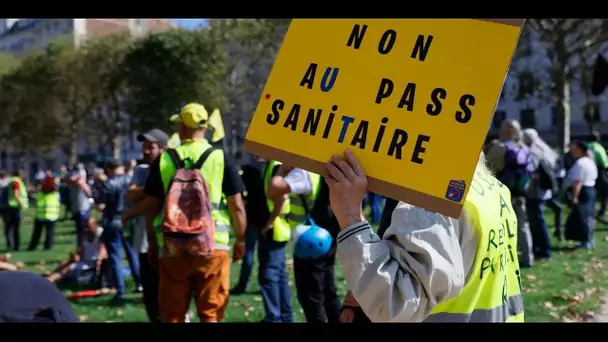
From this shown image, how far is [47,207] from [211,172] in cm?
952

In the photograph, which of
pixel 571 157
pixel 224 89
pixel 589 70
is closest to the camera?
pixel 571 157

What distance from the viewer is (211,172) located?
4.46 meters

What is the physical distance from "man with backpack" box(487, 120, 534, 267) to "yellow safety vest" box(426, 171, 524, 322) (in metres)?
5.41

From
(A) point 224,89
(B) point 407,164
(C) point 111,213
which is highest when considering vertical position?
(A) point 224,89

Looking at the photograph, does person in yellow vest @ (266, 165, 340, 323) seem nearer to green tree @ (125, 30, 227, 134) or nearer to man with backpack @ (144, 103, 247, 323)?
man with backpack @ (144, 103, 247, 323)

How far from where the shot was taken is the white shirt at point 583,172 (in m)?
9.79

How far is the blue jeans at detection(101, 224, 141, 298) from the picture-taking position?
7.47 metres

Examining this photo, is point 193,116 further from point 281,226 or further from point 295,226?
point 281,226

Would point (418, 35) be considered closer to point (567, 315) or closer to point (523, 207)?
point (567, 315)

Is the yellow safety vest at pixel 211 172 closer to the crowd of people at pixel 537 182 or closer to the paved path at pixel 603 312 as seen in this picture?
→ the crowd of people at pixel 537 182

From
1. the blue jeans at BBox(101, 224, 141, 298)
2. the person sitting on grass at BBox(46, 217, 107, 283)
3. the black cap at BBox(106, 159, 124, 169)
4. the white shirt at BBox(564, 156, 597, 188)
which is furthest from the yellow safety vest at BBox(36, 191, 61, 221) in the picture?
the white shirt at BBox(564, 156, 597, 188)

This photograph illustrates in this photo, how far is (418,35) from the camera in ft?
6.56

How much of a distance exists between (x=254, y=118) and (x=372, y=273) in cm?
59
